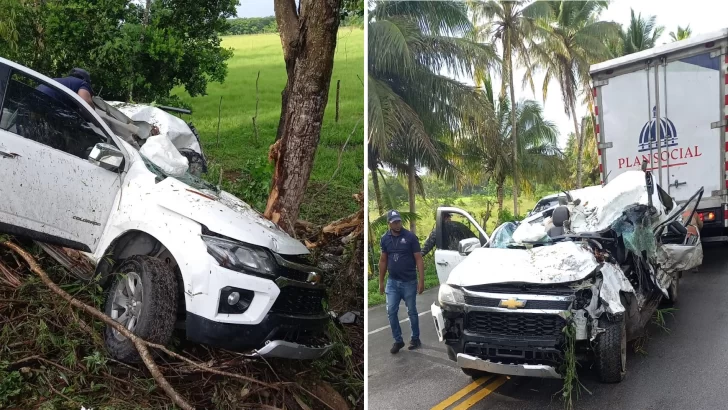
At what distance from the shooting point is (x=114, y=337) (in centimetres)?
337

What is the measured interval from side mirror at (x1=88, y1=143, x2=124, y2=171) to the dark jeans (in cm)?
148

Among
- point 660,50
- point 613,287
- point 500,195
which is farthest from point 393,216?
point 660,50

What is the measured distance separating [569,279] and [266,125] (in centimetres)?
271

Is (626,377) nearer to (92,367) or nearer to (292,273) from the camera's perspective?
(292,273)

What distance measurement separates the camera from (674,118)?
3.23m

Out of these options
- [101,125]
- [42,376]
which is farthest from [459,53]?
[42,376]

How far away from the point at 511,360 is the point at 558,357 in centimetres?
19

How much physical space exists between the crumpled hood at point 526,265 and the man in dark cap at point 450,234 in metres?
0.11

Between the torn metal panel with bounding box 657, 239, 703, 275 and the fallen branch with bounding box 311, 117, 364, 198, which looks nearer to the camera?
the torn metal panel with bounding box 657, 239, 703, 275

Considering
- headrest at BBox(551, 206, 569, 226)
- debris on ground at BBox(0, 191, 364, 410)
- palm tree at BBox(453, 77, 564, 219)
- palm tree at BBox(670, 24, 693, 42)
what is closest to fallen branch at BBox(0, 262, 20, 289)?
debris on ground at BBox(0, 191, 364, 410)

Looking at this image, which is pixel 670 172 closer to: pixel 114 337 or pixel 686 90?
pixel 686 90

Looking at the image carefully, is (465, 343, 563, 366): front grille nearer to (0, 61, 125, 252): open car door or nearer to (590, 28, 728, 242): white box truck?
(590, 28, 728, 242): white box truck

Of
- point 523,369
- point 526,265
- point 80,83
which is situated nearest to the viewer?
point 523,369

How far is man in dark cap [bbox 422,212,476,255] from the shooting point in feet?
10.7
